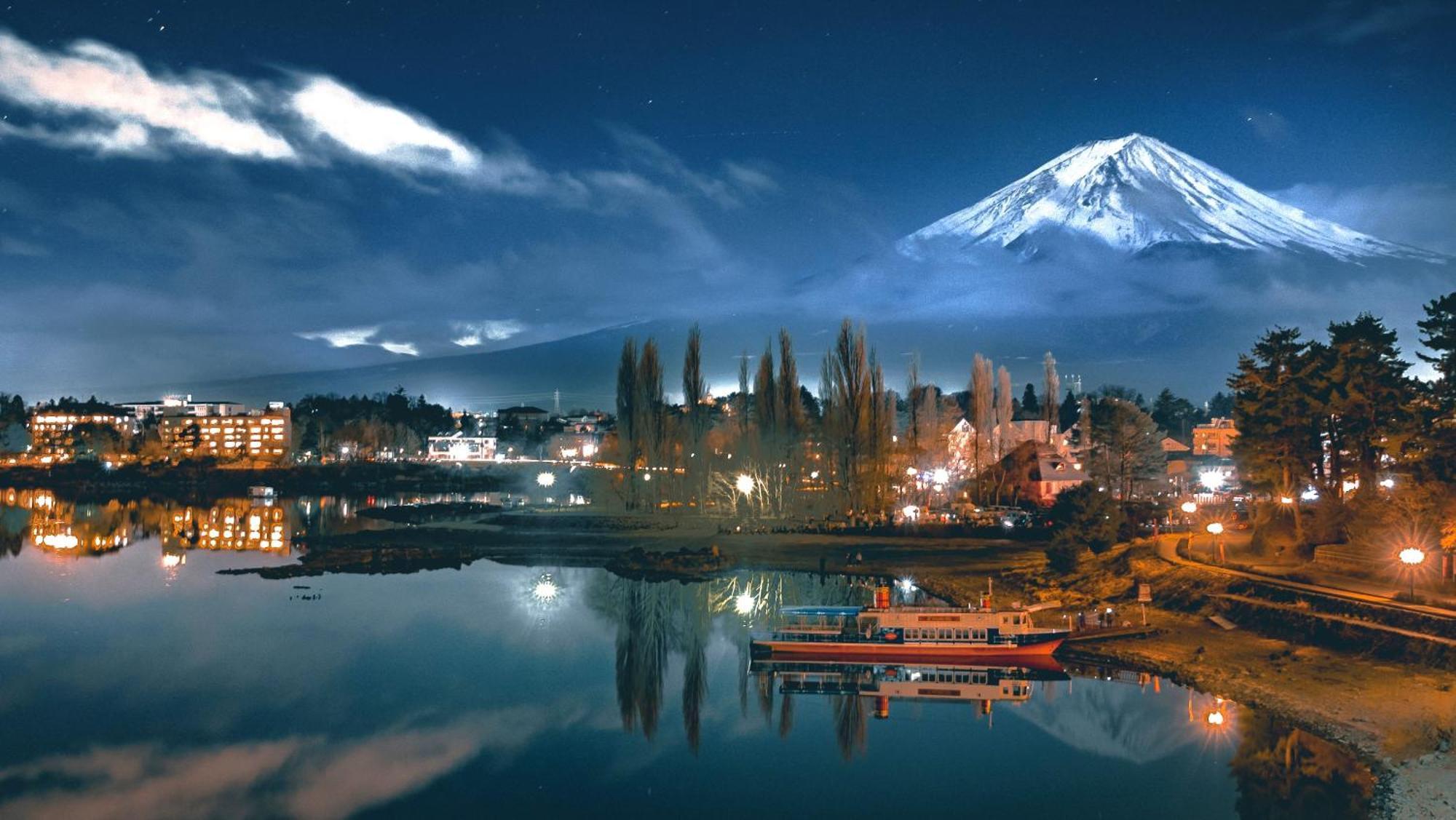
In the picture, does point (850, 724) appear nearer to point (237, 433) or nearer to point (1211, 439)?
point (1211, 439)

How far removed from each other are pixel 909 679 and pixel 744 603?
9642mm

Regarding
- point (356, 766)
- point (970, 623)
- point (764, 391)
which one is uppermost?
point (764, 391)

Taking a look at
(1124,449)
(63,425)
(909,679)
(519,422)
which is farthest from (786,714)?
(63,425)

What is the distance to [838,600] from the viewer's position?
3141 centimetres

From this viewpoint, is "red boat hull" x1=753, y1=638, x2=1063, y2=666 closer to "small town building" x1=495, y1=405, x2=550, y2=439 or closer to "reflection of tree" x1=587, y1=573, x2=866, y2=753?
"reflection of tree" x1=587, y1=573, x2=866, y2=753

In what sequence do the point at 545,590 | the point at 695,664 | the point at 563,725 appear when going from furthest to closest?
the point at 545,590 → the point at 695,664 → the point at 563,725

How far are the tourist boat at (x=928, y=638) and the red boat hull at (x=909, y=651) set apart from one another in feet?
0.06

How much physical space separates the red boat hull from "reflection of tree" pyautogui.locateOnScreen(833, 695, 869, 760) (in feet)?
6.95

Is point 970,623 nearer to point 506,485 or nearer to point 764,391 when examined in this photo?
point 764,391

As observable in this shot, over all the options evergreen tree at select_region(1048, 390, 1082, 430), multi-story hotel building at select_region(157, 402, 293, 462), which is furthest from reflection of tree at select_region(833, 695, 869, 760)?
multi-story hotel building at select_region(157, 402, 293, 462)

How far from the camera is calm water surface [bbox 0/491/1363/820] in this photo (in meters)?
16.2

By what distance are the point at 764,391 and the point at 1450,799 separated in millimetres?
40991

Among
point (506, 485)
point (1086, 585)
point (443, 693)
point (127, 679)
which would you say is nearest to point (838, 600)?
point (1086, 585)

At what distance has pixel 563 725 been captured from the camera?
2009cm
